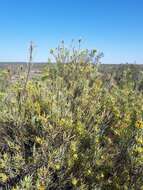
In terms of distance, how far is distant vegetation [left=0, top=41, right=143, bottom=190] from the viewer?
4.92m

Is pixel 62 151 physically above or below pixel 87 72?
below

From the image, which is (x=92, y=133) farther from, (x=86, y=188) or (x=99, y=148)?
(x=86, y=188)

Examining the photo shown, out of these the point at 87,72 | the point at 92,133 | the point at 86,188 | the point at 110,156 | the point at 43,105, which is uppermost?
the point at 87,72

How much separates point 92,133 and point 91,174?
0.64 meters

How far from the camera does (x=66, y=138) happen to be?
509cm

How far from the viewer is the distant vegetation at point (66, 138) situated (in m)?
4.92

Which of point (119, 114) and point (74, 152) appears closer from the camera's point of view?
point (74, 152)

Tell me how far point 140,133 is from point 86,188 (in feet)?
3.78

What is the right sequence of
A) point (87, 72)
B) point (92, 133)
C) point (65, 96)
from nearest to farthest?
point (92, 133) < point (65, 96) < point (87, 72)

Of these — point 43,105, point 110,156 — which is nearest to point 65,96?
point 43,105

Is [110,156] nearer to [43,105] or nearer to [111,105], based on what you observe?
[111,105]

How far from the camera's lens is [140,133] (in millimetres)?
4961

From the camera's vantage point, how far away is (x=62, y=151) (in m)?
4.92

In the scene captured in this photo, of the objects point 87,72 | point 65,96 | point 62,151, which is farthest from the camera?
point 87,72
